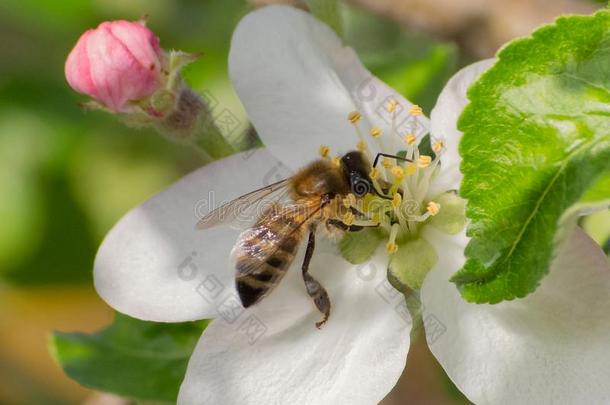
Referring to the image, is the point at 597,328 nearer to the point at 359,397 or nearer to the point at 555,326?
the point at 555,326

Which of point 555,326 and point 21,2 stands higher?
point 21,2

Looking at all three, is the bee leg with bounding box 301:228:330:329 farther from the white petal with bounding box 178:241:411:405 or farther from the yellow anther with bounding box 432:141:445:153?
the yellow anther with bounding box 432:141:445:153

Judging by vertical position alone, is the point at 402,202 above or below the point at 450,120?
below

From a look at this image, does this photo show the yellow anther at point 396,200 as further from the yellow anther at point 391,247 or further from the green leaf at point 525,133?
the green leaf at point 525,133

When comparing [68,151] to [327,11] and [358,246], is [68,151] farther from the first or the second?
[358,246]

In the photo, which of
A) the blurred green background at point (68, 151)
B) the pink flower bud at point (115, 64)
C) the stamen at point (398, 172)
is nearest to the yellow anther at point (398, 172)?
the stamen at point (398, 172)

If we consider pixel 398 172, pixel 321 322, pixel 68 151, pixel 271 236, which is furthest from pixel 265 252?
pixel 68 151

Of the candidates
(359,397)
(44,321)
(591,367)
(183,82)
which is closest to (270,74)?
(183,82)
